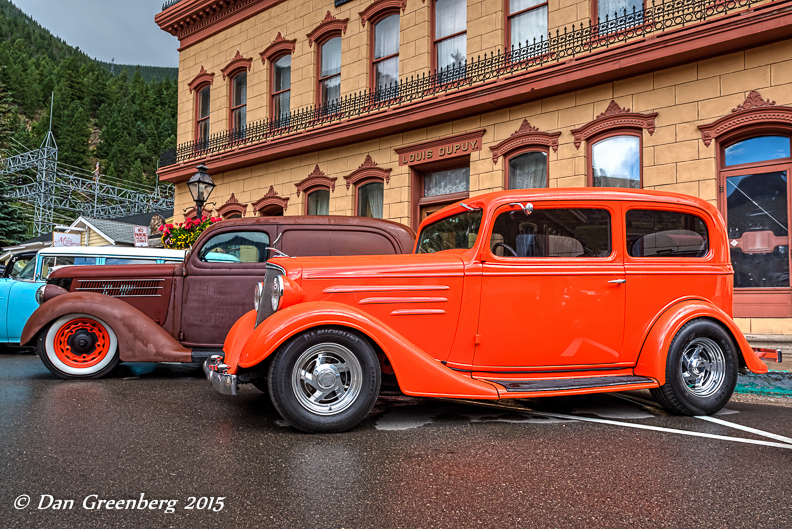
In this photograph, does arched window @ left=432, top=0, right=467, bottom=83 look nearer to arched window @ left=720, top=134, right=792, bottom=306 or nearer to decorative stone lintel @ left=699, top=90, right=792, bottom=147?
decorative stone lintel @ left=699, top=90, right=792, bottom=147

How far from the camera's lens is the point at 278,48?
48.1ft

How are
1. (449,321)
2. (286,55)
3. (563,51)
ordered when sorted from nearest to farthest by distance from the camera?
(449,321), (563,51), (286,55)

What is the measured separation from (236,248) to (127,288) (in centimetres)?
142

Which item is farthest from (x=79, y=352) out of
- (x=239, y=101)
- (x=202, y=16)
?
(x=202, y=16)

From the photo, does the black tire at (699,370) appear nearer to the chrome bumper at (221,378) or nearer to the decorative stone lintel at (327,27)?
the chrome bumper at (221,378)

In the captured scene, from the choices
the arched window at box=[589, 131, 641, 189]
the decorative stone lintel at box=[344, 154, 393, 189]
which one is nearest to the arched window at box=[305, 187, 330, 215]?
the decorative stone lintel at box=[344, 154, 393, 189]

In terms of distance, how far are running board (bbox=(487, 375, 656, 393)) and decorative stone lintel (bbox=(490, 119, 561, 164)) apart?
21.8 feet

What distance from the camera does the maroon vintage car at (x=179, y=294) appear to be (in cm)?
575

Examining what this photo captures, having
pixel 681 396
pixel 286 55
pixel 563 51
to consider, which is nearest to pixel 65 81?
pixel 286 55

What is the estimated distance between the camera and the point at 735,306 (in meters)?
8.10

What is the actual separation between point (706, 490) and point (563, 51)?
9020mm

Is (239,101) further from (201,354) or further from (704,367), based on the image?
(704,367)

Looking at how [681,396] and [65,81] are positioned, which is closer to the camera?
[681,396]

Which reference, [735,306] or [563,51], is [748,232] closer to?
[735,306]
